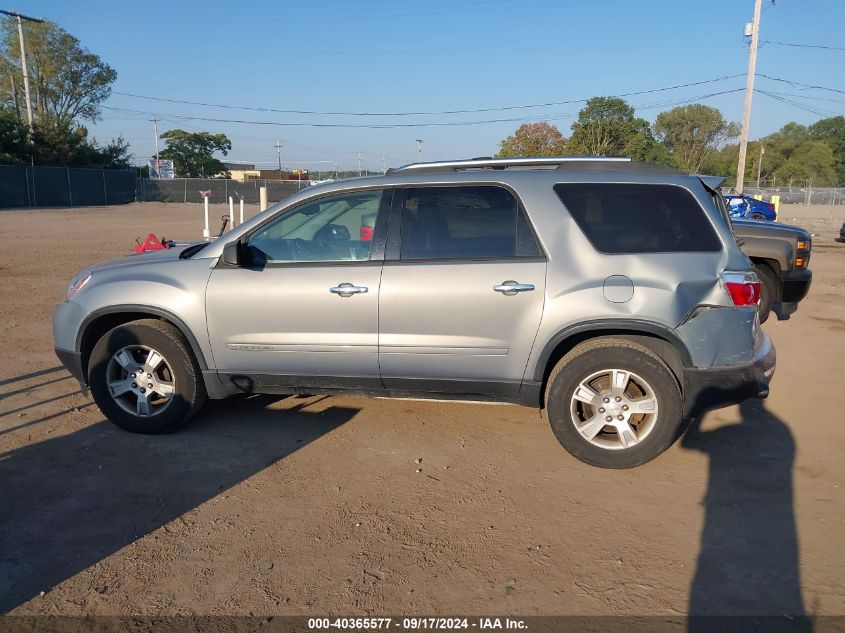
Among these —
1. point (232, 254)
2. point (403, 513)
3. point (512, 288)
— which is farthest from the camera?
point (232, 254)

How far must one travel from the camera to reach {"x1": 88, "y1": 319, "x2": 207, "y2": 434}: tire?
481 centimetres

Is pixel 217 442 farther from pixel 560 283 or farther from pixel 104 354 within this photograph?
pixel 560 283

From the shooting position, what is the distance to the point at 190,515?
380 cm

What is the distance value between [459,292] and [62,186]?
146 ft

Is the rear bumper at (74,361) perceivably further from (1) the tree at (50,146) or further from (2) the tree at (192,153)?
(2) the tree at (192,153)

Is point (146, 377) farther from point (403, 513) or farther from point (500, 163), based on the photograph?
point (500, 163)

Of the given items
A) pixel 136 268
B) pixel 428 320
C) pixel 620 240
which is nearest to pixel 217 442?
pixel 136 268

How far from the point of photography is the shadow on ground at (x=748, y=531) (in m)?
2.99

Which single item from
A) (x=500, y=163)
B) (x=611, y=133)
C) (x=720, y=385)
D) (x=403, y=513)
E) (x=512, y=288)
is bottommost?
(x=403, y=513)

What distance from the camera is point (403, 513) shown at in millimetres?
3832

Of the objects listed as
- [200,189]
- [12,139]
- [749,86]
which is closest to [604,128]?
[749,86]

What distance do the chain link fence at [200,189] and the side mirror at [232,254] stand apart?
45371 mm

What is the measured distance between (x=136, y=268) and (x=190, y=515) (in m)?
2.02

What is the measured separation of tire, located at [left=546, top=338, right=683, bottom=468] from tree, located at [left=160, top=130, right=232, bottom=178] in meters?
86.7
